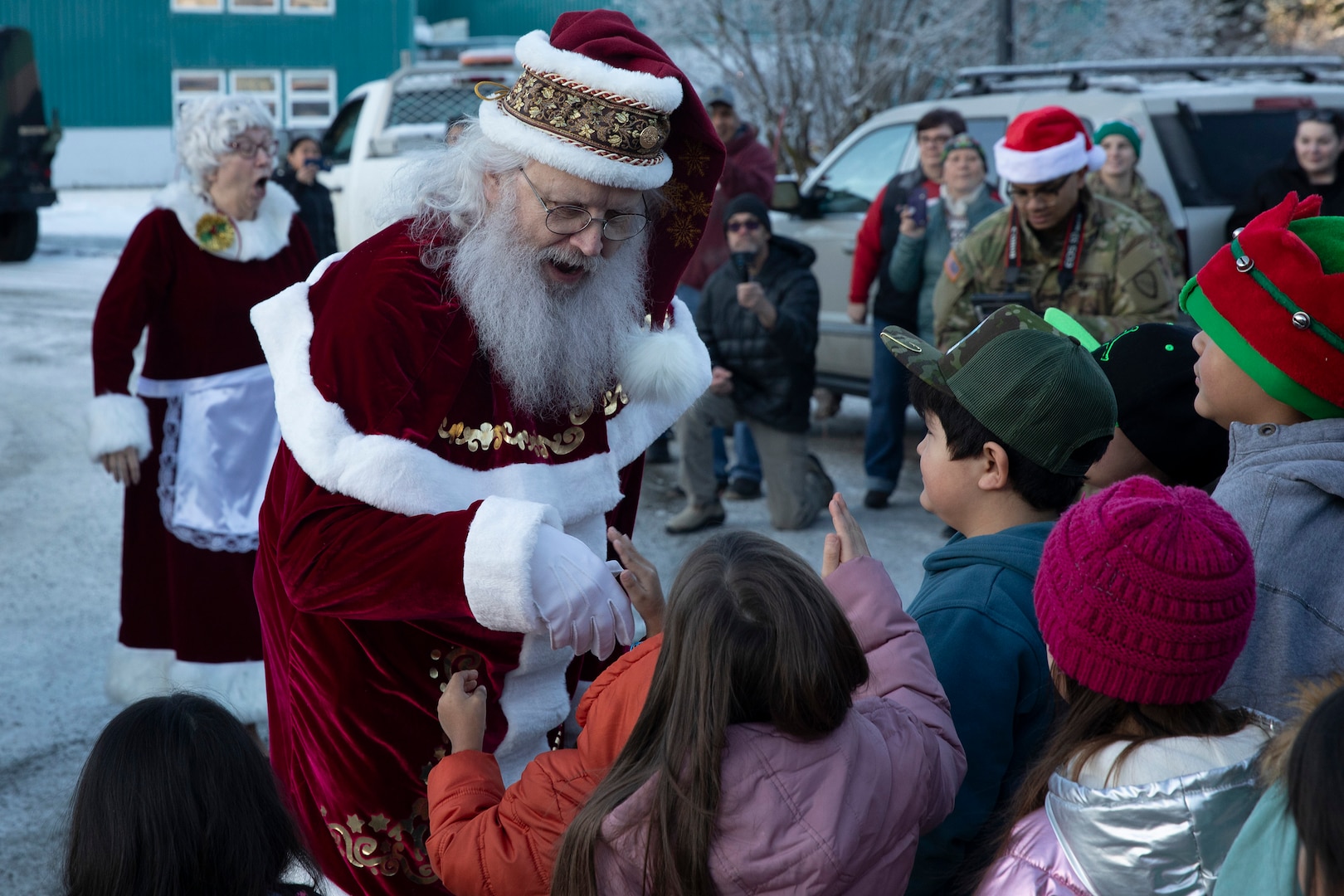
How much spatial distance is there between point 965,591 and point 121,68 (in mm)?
30539

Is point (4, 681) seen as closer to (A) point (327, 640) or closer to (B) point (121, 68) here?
(A) point (327, 640)

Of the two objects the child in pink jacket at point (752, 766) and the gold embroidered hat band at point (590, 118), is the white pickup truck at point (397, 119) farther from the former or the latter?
the child in pink jacket at point (752, 766)

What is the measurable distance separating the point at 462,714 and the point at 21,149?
16.5 m

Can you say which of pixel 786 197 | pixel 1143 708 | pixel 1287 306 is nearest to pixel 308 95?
pixel 786 197

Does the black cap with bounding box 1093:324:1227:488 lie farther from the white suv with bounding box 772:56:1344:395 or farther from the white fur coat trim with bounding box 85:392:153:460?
the white suv with bounding box 772:56:1344:395

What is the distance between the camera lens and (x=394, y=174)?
8.63 feet

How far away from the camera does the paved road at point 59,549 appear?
3.96m

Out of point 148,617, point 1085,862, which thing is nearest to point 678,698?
point 1085,862

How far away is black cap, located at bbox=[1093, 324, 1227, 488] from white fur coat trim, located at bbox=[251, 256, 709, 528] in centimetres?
87

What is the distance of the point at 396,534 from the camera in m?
2.07

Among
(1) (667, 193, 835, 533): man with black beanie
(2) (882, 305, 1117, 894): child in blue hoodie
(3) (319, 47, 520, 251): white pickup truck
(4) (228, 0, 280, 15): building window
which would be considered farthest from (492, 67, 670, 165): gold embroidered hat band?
(4) (228, 0, 280, 15): building window

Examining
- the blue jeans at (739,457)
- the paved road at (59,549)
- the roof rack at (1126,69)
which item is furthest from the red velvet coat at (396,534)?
the roof rack at (1126,69)

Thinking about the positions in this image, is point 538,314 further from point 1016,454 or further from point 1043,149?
point 1043,149

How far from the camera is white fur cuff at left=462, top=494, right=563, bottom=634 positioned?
1977mm
